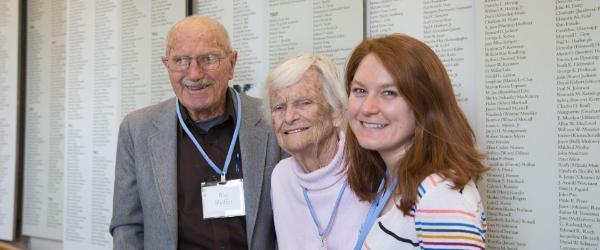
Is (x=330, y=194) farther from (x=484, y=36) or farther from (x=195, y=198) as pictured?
(x=484, y=36)

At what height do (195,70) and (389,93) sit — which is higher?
(195,70)

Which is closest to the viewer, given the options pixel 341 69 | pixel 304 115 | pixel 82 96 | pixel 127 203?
pixel 304 115

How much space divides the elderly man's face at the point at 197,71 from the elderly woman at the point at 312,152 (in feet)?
0.93

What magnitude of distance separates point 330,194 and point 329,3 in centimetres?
92

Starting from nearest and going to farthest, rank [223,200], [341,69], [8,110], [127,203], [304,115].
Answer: [304,115], [223,200], [127,203], [341,69], [8,110]

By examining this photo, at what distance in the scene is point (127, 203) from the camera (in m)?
1.80

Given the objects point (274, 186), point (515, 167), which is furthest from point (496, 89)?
point (274, 186)

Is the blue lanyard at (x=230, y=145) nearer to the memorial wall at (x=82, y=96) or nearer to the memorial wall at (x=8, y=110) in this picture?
the memorial wall at (x=82, y=96)

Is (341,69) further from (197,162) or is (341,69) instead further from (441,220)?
(441,220)

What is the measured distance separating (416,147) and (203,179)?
933 millimetres

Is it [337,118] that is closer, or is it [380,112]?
[380,112]

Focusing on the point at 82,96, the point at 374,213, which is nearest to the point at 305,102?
the point at 374,213

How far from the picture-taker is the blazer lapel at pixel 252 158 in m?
1.66

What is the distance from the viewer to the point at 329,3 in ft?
6.59
